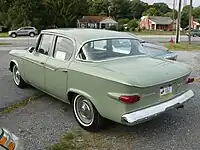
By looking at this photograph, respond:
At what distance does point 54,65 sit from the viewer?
5.00 m

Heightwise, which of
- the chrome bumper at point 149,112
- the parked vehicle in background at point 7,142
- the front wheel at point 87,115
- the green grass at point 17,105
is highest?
the parked vehicle in background at point 7,142

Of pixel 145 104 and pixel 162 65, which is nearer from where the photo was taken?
pixel 145 104

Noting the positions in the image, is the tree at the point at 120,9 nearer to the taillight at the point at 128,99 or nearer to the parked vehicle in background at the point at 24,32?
the parked vehicle in background at the point at 24,32

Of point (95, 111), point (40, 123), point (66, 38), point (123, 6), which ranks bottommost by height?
point (40, 123)

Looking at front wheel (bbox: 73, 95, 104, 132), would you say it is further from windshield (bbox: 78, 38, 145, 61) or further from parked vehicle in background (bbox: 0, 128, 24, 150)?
parked vehicle in background (bbox: 0, 128, 24, 150)

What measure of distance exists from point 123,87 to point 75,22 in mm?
→ 57583

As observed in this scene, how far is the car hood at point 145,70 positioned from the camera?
388 centimetres

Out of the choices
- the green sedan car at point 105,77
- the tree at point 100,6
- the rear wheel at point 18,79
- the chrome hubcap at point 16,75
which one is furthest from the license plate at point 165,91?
the tree at point 100,6

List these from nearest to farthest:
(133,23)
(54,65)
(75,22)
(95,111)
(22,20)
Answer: (95,111) → (54,65) → (22,20) → (75,22) → (133,23)

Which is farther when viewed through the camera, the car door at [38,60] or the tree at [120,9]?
the tree at [120,9]

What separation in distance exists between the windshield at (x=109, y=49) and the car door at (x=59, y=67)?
300mm

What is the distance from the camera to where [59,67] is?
487 centimetres

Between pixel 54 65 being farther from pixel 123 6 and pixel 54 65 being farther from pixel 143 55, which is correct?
pixel 123 6

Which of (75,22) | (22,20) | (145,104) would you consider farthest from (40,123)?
(75,22)
